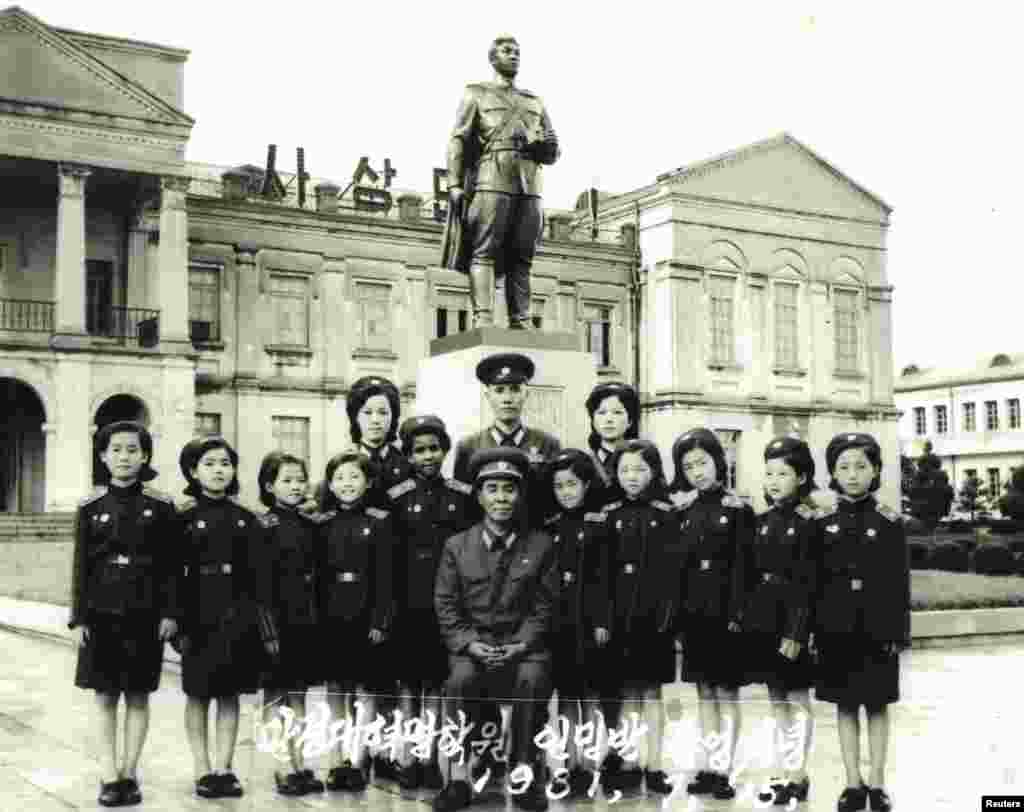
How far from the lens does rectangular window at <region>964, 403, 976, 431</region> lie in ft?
229

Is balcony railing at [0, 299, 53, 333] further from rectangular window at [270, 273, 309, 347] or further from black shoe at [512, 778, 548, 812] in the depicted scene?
black shoe at [512, 778, 548, 812]

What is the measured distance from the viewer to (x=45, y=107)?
2831 cm

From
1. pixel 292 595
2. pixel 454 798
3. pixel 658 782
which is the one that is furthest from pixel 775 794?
pixel 292 595

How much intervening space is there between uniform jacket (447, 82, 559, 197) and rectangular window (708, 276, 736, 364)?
3004 centimetres

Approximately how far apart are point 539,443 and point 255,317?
27.4 m

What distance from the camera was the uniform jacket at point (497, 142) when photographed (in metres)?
9.38

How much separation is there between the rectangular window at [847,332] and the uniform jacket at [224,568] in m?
36.9

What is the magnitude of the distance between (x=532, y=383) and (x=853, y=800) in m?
4.25

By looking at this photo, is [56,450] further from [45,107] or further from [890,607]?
[890,607]

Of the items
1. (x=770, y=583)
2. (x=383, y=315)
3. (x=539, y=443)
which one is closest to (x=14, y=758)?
(x=539, y=443)

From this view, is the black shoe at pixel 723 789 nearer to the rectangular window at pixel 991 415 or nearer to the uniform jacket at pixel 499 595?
the uniform jacket at pixel 499 595

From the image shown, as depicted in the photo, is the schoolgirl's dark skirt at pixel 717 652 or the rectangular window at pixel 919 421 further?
the rectangular window at pixel 919 421

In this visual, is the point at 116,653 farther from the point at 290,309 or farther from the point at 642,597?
the point at 290,309

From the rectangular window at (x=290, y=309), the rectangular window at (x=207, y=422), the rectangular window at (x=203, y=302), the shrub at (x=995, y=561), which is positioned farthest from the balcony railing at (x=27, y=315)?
the shrub at (x=995, y=561)
